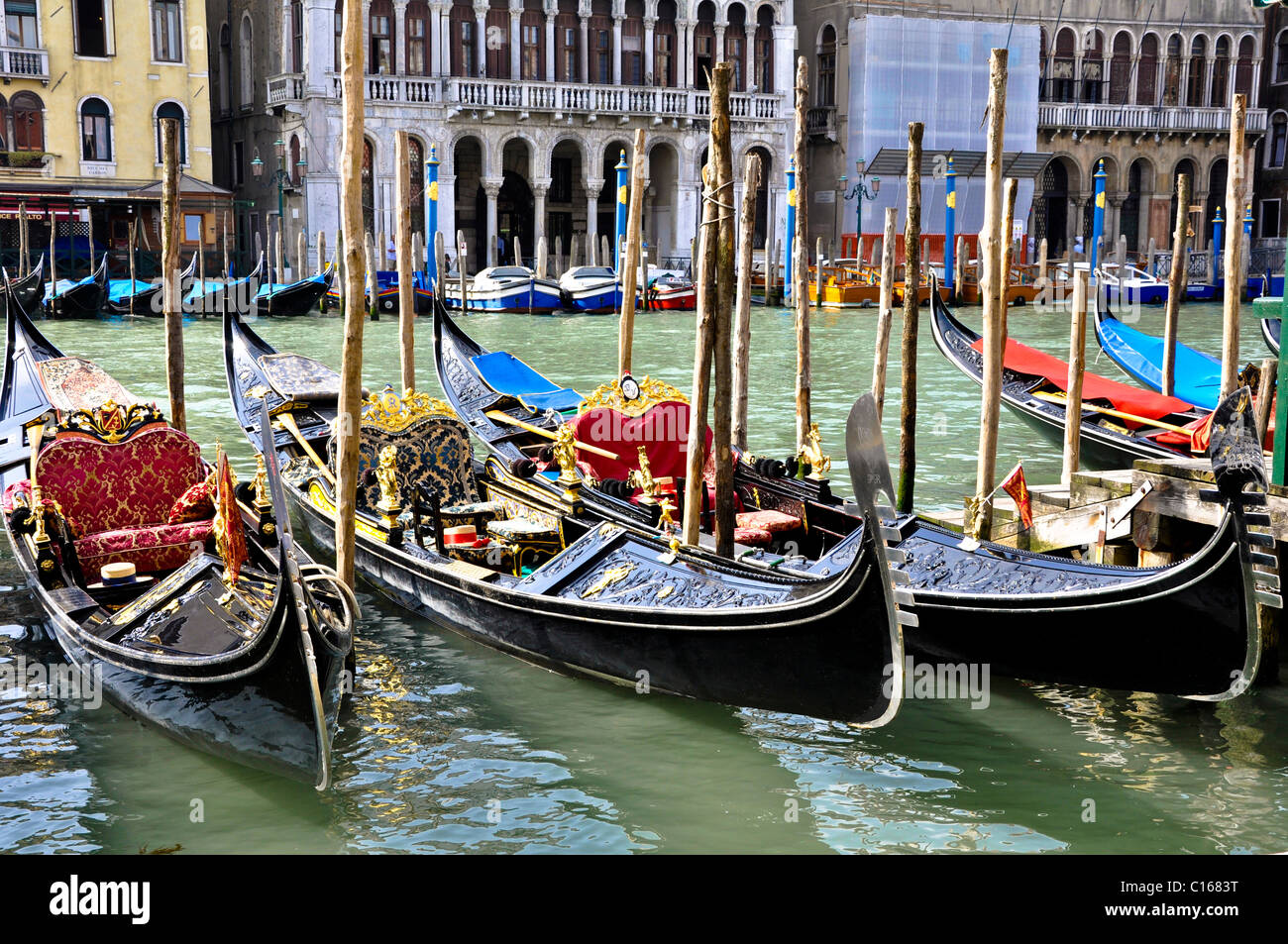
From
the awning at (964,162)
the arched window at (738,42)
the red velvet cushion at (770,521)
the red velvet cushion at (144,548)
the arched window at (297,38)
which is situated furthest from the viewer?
the awning at (964,162)

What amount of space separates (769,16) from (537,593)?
1667 centimetres

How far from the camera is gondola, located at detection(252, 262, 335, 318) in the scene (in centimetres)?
1420

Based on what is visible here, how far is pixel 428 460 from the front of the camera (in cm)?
452

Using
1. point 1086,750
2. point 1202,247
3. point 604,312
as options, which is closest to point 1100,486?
point 1086,750

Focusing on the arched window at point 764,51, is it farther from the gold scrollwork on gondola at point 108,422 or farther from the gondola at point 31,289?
the gold scrollwork on gondola at point 108,422

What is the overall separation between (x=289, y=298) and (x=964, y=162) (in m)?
9.58

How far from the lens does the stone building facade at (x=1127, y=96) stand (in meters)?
19.6

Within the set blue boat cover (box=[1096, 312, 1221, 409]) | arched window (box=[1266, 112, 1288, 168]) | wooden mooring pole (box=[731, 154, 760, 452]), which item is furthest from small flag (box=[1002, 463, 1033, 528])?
arched window (box=[1266, 112, 1288, 168])

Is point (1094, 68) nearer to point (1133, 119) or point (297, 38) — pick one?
point (1133, 119)

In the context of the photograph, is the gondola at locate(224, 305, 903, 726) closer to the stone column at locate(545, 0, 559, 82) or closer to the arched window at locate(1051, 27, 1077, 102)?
the stone column at locate(545, 0, 559, 82)

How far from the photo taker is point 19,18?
15.5 m

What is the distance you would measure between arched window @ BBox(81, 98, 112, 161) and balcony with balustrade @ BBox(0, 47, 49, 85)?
55cm

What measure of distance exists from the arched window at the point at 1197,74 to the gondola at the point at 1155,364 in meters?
14.8

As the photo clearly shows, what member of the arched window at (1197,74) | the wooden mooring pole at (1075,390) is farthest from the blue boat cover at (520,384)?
the arched window at (1197,74)
